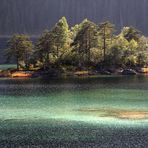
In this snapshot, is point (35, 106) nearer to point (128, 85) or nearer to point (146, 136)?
point (146, 136)

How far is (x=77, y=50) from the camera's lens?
165 m

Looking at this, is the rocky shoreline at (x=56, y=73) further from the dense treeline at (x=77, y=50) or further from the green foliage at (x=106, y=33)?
the green foliage at (x=106, y=33)

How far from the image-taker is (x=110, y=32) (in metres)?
174

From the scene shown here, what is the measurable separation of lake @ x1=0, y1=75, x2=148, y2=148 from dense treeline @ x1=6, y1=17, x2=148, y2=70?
50.7 m

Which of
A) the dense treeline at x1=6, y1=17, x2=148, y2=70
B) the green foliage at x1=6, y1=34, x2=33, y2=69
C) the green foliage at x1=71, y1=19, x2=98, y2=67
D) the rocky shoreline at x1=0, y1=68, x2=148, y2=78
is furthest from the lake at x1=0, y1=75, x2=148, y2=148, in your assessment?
the green foliage at x1=71, y1=19, x2=98, y2=67

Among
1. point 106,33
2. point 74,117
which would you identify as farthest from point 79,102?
point 106,33

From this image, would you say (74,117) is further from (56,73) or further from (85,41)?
(85,41)

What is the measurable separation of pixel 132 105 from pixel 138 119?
13933 mm

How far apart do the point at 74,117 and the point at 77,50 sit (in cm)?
10046

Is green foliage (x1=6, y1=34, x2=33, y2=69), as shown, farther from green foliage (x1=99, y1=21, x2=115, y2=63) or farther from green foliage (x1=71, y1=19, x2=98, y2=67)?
green foliage (x1=99, y1=21, x2=115, y2=63)

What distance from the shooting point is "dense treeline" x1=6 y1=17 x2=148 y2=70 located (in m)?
157

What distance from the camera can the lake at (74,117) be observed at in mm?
49312

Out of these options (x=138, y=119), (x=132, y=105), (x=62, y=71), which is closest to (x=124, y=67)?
(x=62, y=71)

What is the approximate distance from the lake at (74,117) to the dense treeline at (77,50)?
50713 mm
